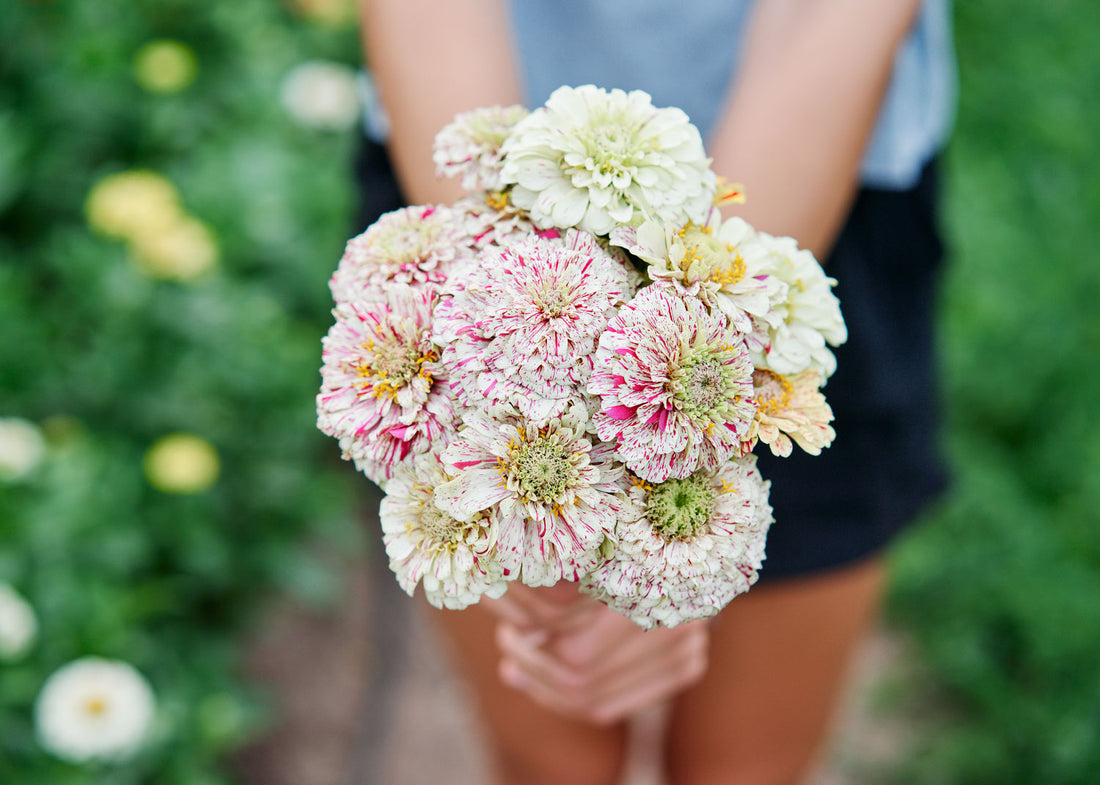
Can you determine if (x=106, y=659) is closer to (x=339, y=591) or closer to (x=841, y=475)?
(x=339, y=591)

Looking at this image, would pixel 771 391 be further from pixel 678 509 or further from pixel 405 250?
pixel 405 250

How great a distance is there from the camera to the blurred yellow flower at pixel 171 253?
2.05m

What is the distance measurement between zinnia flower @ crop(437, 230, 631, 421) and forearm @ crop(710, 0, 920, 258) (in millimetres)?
350

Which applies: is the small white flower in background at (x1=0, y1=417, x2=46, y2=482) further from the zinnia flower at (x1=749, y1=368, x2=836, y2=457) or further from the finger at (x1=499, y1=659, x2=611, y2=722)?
the zinnia flower at (x1=749, y1=368, x2=836, y2=457)

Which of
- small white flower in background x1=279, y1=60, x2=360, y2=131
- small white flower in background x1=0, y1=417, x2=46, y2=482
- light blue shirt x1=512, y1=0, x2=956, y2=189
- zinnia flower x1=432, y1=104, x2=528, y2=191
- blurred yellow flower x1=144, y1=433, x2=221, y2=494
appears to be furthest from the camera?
small white flower in background x1=279, y1=60, x2=360, y2=131

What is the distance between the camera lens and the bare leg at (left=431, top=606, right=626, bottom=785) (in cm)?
127

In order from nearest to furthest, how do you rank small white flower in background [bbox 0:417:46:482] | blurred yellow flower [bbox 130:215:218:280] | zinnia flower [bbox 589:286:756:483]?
zinnia flower [bbox 589:286:756:483]
small white flower in background [bbox 0:417:46:482]
blurred yellow flower [bbox 130:215:218:280]

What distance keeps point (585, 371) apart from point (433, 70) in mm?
501

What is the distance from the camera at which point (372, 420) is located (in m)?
0.66

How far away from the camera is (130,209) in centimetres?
208

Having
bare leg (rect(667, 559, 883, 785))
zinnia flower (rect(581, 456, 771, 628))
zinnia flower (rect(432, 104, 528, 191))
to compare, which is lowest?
bare leg (rect(667, 559, 883, 785))

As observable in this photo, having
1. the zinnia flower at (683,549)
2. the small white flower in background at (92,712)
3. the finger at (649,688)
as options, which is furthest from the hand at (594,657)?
the small white flower in background at (92,712)

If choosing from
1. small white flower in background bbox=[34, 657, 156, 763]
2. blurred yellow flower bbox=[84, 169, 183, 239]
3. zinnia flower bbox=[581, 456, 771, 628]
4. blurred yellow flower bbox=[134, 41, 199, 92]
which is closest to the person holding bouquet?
zinnia flower bbox=[581, 456, 771, 628]

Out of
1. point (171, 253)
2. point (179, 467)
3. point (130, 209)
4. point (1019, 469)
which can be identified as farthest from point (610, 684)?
point (1019, 469)
